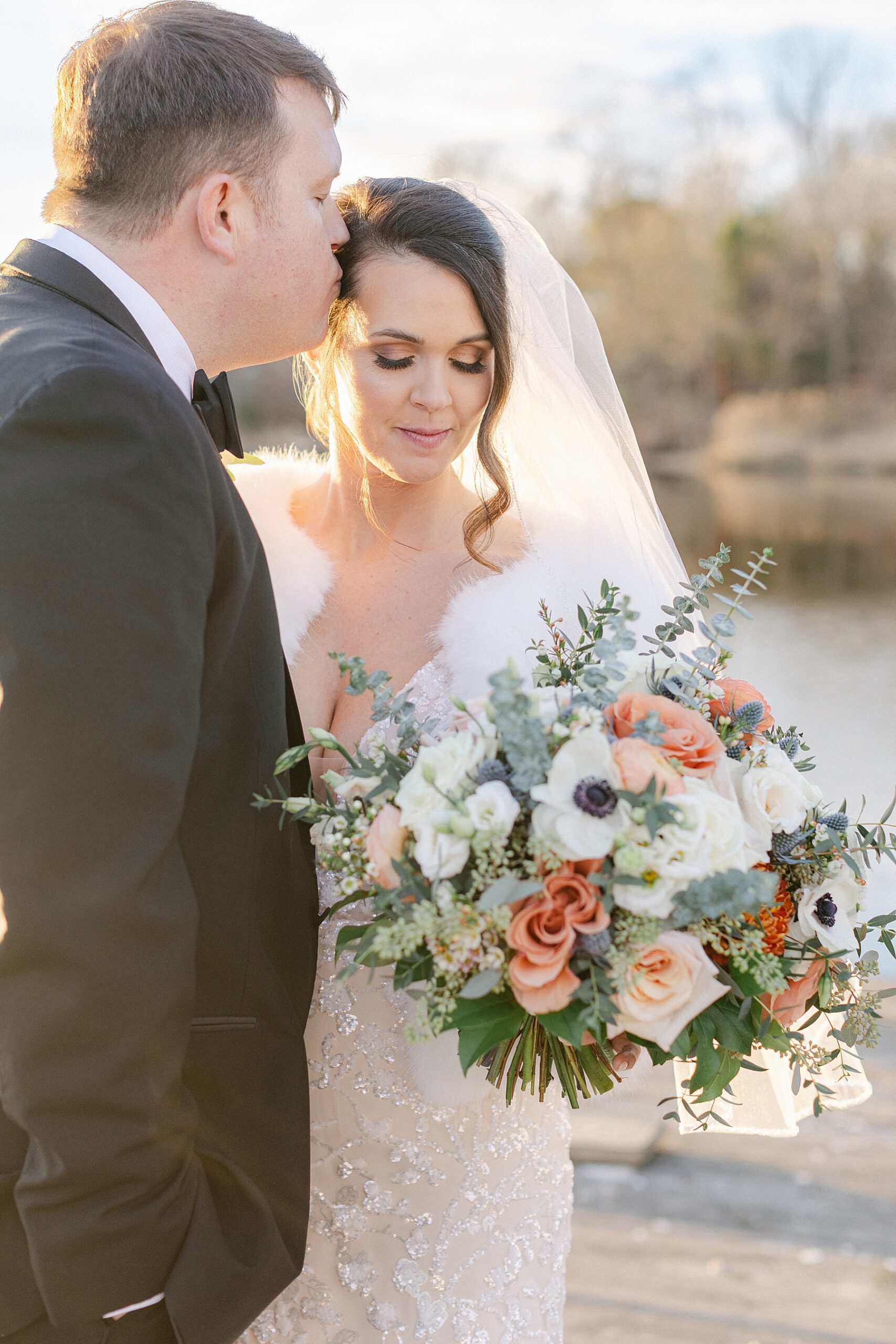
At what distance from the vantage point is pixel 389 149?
96.1 inches

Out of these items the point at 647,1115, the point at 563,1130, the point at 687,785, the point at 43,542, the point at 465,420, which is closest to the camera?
the point at 43,542

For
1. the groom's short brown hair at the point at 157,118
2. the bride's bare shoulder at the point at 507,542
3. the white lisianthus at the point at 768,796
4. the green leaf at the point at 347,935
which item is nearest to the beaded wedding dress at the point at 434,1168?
the bride's bare shoulder at the point at 507,542

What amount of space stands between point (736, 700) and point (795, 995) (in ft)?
1.25

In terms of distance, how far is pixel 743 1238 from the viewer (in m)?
3.37

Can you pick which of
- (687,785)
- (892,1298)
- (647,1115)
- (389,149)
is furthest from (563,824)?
(647,1115)

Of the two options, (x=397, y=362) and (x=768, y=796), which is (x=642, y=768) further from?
(x=397, y=362)

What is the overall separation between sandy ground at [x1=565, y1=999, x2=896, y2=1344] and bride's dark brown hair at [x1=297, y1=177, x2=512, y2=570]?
2095mm

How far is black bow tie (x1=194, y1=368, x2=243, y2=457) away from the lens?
1698mm

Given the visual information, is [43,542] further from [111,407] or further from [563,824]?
[563,824]

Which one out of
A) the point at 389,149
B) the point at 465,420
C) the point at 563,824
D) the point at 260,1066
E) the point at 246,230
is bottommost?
the point at 260,1066

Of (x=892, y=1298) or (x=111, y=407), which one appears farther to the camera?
(x=892, y=1298)

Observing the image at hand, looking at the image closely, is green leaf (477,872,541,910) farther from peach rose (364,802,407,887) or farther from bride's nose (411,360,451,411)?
bride's nose (411,360,451,411)

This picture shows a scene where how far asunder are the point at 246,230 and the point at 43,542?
662mm

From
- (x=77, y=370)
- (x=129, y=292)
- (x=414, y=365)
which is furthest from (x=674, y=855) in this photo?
(x=414, y=365)
